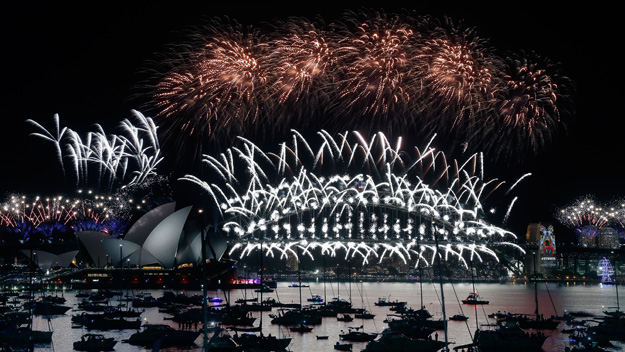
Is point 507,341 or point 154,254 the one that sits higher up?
point 154,254

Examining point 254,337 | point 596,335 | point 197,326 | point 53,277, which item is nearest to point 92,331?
point 197,326

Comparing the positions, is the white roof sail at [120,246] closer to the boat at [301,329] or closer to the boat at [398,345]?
the boat at [301,329]

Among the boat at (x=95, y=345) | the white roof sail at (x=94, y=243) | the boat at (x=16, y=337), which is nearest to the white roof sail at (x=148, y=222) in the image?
the white roof sail at (x=94, y=243)

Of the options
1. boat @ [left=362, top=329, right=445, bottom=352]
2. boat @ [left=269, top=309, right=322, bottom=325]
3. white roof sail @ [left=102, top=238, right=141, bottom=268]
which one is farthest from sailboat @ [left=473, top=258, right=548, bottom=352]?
white roof sail @ [left=102, top=238, right=141, bottom=268]

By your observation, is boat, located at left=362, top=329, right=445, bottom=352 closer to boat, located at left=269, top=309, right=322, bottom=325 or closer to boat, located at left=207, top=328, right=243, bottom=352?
boat, located at left=207, top=328, right=243, bottom=352

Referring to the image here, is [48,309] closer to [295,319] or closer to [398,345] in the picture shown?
[295,319]

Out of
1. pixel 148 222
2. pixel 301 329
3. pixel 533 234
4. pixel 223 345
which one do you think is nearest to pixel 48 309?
pixel 301 329
